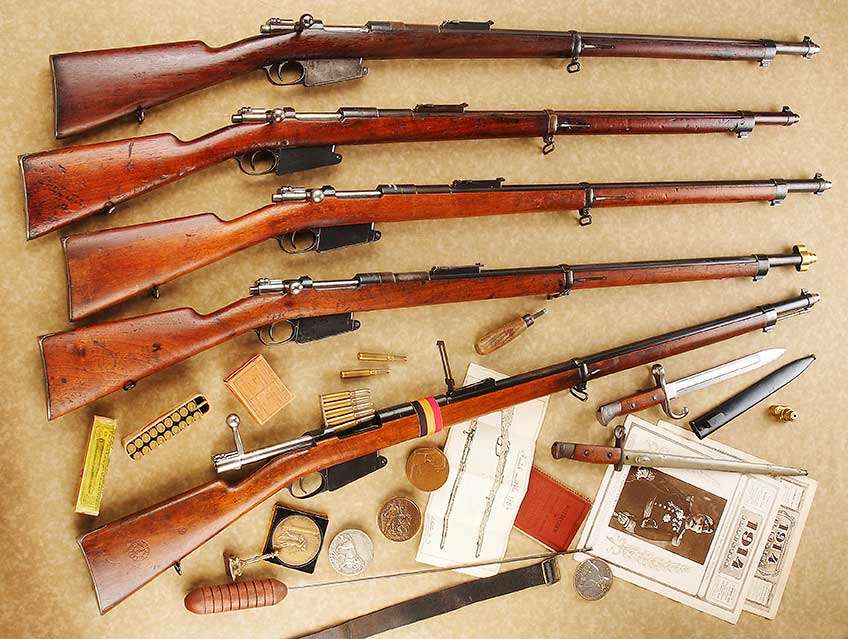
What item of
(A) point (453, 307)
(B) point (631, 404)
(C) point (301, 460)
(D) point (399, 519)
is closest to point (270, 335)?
(C) point (301, 460)

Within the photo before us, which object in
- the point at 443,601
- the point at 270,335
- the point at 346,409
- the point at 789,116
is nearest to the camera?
the point at 270,335

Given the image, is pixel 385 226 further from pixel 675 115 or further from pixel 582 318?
pixel 675 115

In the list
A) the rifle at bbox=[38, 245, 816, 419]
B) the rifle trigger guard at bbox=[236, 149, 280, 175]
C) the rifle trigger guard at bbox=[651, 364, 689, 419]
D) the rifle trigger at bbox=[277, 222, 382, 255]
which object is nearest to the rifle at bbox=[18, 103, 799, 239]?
the rifle trigger guard at bbox=[236, 149, 280, 175]

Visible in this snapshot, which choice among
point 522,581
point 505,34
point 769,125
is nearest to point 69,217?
point 505,34

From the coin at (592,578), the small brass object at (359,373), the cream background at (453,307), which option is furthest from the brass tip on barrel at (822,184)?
the small brass object at (359,373)

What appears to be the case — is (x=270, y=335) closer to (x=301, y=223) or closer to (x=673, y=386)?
(x=301, y=223)

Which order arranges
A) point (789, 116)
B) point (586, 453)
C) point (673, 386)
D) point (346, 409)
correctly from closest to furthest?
→ point (346, 409)
point (586, 453)
point (673, 386)
point (789, 116)

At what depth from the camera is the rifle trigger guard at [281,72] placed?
284cm

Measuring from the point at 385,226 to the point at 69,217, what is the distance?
44.6 inches

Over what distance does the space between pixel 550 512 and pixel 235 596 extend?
51.2 inches

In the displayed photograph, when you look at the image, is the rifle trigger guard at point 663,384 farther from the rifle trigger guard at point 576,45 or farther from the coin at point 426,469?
the rifle trigger guard at point 576,45

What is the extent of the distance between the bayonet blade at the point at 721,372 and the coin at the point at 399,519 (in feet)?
3.89

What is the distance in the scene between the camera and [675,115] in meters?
3.28

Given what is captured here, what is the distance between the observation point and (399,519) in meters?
3.09
